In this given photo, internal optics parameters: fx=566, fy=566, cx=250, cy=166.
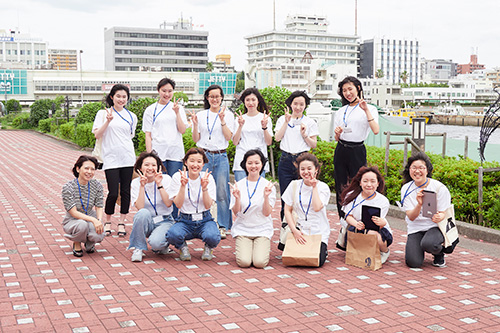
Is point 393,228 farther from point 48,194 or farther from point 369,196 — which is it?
point 48,194

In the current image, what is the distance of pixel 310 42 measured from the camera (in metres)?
123

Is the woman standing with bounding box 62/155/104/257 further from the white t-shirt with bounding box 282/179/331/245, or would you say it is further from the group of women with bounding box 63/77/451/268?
the white t-shirt with bounding box 282/179/331/245

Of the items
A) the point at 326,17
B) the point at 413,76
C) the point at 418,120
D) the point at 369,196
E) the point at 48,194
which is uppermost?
the point at 326,17

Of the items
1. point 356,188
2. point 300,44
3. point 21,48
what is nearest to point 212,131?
point 356,188

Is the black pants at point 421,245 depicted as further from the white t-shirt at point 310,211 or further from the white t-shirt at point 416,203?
the white t-shirt at point 310,211

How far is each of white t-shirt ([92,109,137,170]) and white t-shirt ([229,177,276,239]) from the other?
1732 mm

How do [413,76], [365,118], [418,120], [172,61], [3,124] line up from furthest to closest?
[413,76] → [172,61] → [3,124] → [418,120] → [365,118]

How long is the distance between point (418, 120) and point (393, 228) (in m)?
1.66

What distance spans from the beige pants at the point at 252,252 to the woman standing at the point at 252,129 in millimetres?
1241

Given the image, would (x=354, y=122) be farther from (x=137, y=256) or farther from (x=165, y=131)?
(x=137, y=256)

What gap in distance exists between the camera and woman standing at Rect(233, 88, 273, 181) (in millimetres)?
6633

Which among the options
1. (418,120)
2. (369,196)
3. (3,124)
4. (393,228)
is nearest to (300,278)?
(369,196)

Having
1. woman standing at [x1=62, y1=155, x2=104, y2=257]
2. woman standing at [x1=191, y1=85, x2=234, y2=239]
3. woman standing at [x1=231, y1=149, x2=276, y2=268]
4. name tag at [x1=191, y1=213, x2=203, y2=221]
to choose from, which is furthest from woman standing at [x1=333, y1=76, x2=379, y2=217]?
woman standing at [x1=62, y1=155, x2=104, y2=257]

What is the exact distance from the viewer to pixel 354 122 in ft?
20.3
